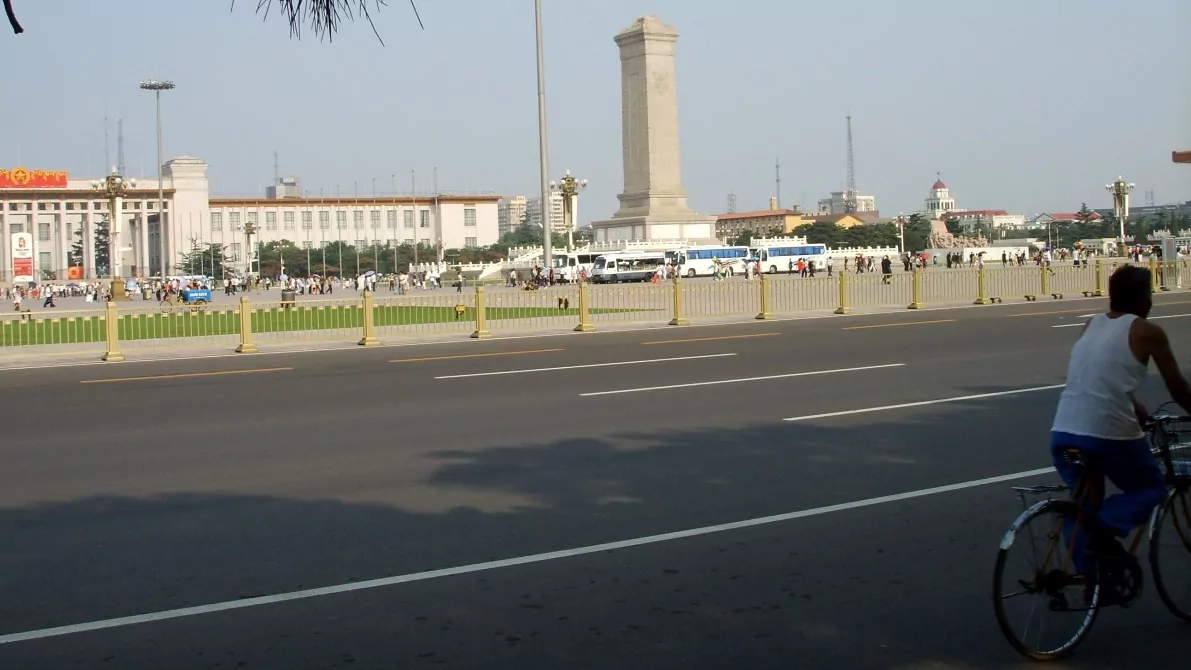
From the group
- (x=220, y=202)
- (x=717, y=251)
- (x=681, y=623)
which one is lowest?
(x=681, y=623)

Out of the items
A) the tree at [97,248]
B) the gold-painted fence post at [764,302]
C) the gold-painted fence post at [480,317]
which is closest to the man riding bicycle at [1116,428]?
the gold-painted fence post at [480,317]

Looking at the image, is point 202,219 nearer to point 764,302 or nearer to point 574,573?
point 764,302

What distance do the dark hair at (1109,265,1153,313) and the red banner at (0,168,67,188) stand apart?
116m

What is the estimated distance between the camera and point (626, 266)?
2734 inches

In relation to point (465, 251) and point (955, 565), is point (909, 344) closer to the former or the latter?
point (955, 565)

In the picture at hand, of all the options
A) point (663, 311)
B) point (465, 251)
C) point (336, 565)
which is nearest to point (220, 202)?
point (465, 251)

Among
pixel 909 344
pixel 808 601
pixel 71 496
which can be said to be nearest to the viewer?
pixel 808 601

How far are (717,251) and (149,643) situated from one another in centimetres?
7088

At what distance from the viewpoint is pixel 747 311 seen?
29.7 metres

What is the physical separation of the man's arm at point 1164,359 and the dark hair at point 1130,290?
0.35ft

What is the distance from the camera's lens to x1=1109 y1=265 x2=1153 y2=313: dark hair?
5348 mm

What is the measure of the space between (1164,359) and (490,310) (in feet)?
72.8

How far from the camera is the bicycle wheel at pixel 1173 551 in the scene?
552cm

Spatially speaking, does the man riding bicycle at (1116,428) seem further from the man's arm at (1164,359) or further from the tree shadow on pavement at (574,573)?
the tree shadow on pavement at (574,573)
